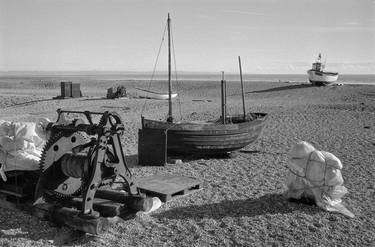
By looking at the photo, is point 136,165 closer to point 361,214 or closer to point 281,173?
point 281,173

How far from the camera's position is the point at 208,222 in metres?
6.80

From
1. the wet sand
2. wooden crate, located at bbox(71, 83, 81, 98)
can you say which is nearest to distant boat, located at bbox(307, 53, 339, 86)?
wooden crate, located at bbox(71, 83, 81, 98)

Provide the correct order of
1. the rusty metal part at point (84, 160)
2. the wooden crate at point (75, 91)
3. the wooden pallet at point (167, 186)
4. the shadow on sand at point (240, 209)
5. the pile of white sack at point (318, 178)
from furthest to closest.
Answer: the wooden crate at point (75, 91), the wooden pallet at point (167, 186), the pile of white sack at point (318, 178), the shadow on sand at point (240, 209), the rusty metal part at point (84, 160)

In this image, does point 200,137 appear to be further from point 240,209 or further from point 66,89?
point 66,89

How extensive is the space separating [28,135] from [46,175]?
35.9 inches

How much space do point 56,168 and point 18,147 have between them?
82 cm

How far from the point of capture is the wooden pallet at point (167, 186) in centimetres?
770

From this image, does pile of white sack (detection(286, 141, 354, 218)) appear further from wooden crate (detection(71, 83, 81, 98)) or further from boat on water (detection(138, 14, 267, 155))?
wooden crate (detection(71, 83, 81, 98))

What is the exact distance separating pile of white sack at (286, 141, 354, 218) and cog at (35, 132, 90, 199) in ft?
12.5

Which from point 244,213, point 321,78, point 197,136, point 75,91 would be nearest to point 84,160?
point 244,213

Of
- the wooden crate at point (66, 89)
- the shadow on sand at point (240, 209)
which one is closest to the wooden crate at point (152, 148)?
the shadow on sand at point (240, 209)

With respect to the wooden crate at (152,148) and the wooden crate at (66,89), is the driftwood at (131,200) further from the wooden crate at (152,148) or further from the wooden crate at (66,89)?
the wooden crate at (66,89)

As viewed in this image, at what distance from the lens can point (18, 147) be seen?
669cm

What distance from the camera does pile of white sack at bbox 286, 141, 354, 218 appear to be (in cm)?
749
